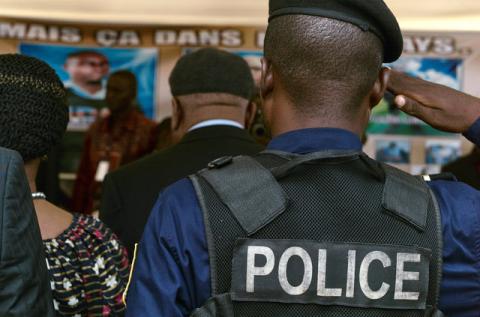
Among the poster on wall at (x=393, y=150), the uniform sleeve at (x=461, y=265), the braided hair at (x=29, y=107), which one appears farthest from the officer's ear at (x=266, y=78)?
the poster on wall at (x=393, y=150)

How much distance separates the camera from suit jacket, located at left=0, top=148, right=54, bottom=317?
1302 mm

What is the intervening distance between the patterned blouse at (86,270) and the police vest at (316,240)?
0.45 metres

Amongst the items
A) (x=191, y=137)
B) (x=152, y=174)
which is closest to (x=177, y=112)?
(x=191, y=137)

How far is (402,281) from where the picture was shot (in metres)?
1.46

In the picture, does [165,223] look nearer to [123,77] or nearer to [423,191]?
[423,191]

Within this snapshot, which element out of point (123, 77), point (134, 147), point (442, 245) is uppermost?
point (442, 245)

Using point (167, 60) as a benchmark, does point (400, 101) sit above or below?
above

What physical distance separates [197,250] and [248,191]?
0.13m

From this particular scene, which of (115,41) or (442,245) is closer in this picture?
(442,245)

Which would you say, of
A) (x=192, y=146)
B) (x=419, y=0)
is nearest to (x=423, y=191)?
(x=192, y=146)

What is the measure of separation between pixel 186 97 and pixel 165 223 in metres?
1.33

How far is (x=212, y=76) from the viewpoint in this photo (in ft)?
8.84

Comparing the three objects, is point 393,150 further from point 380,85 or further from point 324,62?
point 324,62

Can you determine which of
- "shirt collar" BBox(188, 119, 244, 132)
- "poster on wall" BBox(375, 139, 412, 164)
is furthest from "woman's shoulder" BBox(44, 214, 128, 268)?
"poster on wall" BBox(375, 139, 412, 164)
